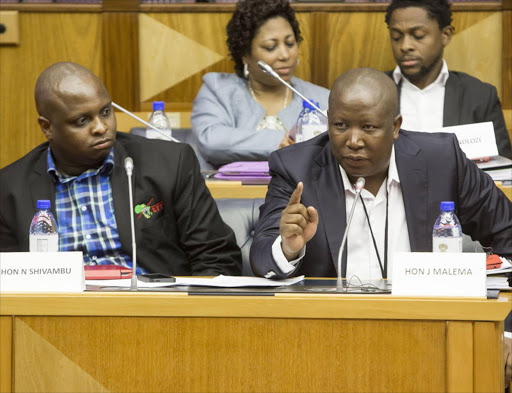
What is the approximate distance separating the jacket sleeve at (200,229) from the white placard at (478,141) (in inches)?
36.5

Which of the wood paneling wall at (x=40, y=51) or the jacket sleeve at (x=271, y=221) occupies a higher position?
the wood paneling wall at (x=40, y=51)

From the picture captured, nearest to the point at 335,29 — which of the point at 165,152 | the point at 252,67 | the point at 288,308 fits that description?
the point at 252,67

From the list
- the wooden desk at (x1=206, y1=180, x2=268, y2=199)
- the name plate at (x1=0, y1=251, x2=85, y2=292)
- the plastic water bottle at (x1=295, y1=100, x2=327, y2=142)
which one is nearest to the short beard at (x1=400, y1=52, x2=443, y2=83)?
the plastic water bottle at (x1=295, y1=100, x2=327, y2=142)

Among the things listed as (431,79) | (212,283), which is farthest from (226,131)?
(212,283)

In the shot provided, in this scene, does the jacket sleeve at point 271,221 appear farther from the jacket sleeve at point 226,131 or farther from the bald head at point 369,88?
the jacket sleeve at point 226,131

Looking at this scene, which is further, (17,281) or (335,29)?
(335,29)

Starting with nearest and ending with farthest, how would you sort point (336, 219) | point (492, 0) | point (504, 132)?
point (336, 219), point (504, 132), point (492, 0)

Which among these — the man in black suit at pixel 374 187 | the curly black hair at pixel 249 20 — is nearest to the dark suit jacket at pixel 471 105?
the curly black hair at pixel 249 20

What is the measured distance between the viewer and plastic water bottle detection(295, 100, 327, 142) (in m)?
3.43

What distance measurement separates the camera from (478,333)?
175cm

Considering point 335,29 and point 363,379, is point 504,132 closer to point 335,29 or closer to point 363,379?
point 335,29

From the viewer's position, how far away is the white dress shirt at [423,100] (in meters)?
4.21

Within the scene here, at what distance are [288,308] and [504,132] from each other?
2606 millimetres

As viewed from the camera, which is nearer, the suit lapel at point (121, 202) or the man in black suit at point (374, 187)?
the man in black suit at point (374, 187)
